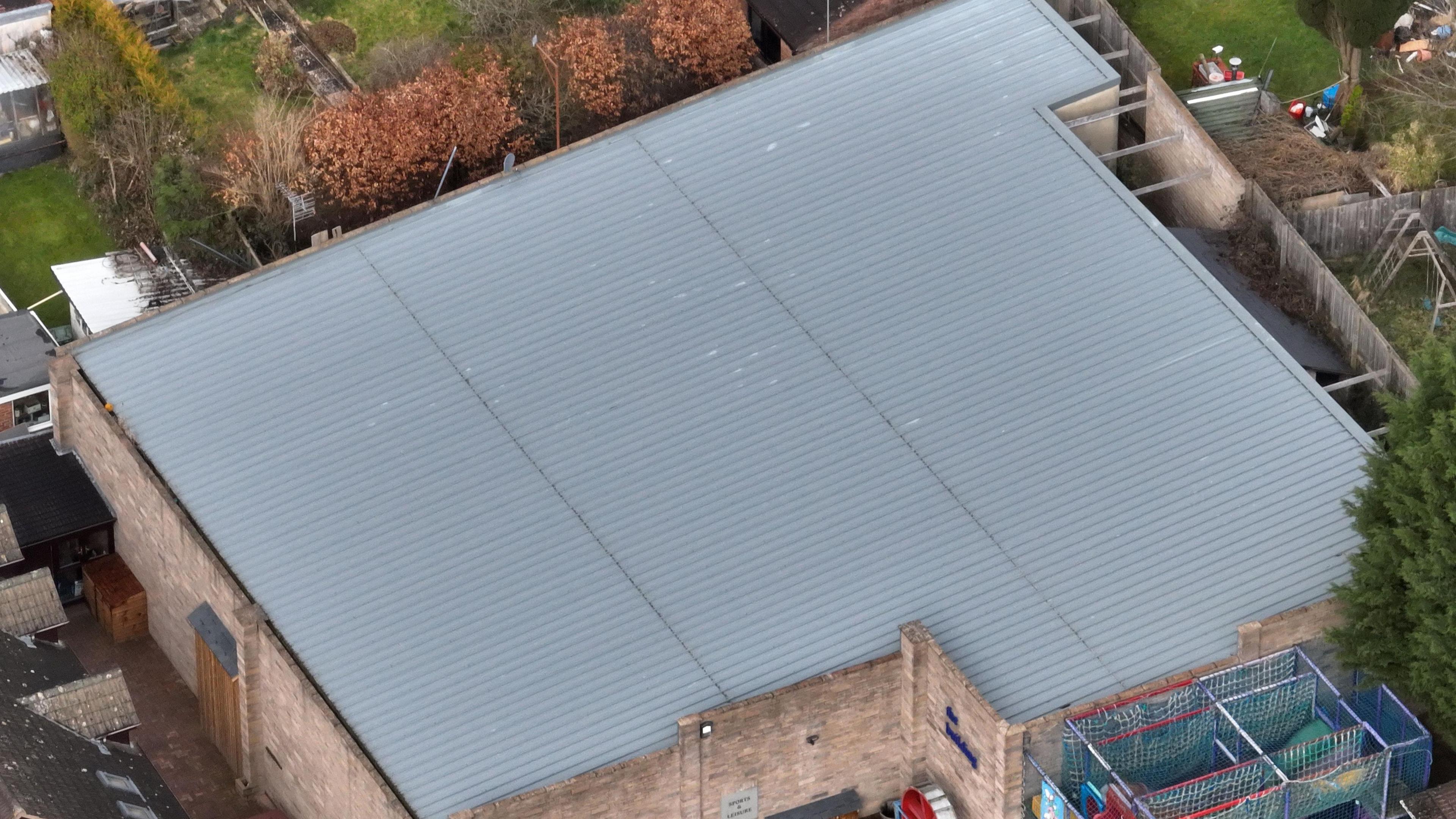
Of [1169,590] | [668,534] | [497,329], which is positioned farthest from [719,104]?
[1169,590]

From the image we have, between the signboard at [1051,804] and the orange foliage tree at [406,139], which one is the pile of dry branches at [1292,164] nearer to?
the orange foliage tree at [406,139]

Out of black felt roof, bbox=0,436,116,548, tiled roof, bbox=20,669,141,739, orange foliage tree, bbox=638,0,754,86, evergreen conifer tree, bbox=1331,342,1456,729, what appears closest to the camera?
evergreen conifer tree, bbox=1331,342,1456,729

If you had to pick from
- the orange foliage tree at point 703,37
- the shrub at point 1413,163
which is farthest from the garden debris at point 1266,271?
the orange foliage tree at point 703,37

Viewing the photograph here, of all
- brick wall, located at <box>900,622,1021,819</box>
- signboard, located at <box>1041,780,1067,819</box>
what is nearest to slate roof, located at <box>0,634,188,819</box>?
brick wall, located at <box>900,622,1021,819</box>

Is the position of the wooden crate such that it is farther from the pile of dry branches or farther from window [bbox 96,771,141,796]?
the pile of dry branches

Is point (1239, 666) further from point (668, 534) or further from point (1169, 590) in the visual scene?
point (668, 534)
